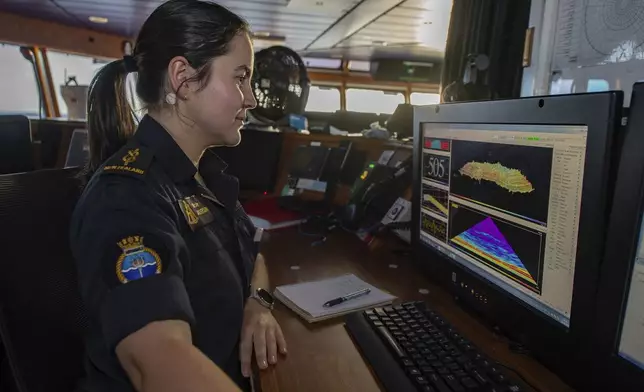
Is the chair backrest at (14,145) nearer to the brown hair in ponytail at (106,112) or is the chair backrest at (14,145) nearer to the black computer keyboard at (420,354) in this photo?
the brown hair in ponytail at (106,112)

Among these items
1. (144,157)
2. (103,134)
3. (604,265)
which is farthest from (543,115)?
(103,134)

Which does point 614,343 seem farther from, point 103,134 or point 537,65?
point 537,65

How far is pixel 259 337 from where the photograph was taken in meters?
0.79

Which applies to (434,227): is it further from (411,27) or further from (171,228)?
(411,27)

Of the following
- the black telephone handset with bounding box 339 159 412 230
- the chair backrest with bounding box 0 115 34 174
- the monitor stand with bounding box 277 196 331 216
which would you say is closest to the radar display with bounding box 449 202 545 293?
the black telephone handset with bounding box 339 159 412 230

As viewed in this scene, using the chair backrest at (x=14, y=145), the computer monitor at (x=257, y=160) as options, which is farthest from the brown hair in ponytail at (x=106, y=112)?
the computer monitor at (x=257, y=160)

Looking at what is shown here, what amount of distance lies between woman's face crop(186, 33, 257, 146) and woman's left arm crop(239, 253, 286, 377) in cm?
36

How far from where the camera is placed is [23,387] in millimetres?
774

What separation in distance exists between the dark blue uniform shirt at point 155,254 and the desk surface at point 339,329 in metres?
0.13

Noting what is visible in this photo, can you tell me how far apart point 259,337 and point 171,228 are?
0.83 feet


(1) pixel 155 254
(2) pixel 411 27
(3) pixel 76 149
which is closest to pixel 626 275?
(1) pixel 155 254

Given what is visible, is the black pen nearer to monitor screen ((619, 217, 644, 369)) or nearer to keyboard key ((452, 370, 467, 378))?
keyboard key ((452, 370, 467, 378))

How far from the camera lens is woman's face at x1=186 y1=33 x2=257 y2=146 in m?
0.83

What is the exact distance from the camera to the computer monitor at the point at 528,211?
0.57 metres
